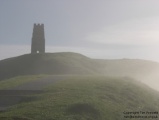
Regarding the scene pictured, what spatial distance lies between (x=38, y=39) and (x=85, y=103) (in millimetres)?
61329

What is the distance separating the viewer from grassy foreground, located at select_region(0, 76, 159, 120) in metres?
22.1

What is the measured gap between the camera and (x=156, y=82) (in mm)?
80250

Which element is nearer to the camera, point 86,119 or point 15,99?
point 86,119

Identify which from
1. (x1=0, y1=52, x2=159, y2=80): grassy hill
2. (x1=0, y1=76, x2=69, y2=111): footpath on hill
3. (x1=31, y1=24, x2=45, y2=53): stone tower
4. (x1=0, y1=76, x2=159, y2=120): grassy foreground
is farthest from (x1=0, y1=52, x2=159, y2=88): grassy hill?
(x1=0, y1=76, x2=69, y2=111): footpath on hill

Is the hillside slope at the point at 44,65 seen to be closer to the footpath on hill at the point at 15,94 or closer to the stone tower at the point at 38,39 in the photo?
the stone tower at the point at 38,39

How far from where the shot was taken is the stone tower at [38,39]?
278 feet

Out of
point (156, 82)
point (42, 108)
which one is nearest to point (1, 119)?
point (42, 108)

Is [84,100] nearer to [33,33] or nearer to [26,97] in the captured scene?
[26,97]

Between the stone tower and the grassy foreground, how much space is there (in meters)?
49.5

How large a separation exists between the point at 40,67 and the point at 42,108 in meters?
55.3

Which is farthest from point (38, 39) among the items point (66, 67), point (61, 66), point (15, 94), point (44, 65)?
point (15, 94)

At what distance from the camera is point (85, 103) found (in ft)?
82.1

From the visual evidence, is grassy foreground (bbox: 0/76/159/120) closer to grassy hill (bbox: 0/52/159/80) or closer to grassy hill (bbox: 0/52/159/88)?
grassy hill (bbox: 0/52/159/88)

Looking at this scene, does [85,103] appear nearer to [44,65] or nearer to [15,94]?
[15,94]
